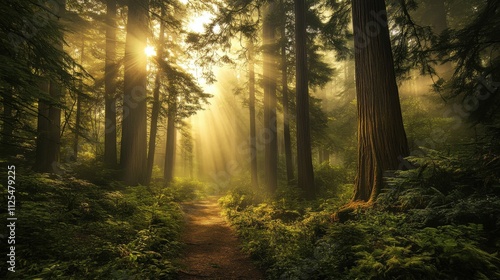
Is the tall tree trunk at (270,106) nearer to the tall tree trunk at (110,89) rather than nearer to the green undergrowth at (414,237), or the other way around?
the tall tree trunk at (110,89)

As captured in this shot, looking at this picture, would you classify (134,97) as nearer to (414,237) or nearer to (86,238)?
(86,238)

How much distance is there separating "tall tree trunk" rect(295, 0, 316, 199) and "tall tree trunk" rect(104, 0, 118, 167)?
885cm

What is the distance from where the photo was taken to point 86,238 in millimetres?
5059

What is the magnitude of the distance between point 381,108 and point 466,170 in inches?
76.9

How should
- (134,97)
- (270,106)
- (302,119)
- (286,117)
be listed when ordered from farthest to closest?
(270,106)
(286,117)
(302,119)
(134,97)

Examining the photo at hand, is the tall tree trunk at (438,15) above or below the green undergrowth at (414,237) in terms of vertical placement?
above

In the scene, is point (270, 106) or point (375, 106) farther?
point (270, 106)

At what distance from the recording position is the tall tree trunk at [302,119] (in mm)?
11398

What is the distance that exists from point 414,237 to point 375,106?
3.25 meters

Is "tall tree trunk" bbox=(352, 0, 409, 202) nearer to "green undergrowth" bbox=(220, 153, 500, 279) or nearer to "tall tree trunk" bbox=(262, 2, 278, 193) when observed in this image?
"green undergrowth" bbox=(220, 153, 500, 279)

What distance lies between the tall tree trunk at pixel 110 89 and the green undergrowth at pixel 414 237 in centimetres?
1081

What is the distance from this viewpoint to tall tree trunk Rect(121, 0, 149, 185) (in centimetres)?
1119

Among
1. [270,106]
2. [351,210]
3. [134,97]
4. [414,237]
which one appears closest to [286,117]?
[270,106]
